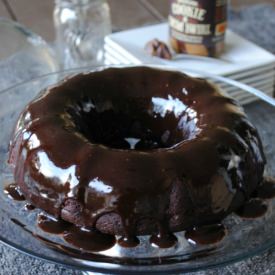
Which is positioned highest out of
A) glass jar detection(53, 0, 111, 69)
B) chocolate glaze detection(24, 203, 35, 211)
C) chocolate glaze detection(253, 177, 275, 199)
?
chocolate glaze detection(24, 203, 35, 211)

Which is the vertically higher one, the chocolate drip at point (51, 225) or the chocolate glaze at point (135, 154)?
the chocolate glaze at point (135, 154)

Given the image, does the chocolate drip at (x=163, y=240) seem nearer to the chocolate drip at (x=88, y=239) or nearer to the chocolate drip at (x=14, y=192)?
the chocolate drip at (x=88, y=239)

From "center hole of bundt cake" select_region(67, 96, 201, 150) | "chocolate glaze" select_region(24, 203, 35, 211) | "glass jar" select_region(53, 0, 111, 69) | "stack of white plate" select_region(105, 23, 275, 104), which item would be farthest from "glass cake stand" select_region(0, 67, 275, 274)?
"glass jar" select_region(53, 0, 111, 69)

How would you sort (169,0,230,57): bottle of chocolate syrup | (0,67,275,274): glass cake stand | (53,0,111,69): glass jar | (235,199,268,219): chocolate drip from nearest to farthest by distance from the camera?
(0,67,275,274): glass cake stand → (235,199,268,219): chocolate drip → (169,0,230,57): bottle of chocolate syrup → (53,0,111,69): glass jar

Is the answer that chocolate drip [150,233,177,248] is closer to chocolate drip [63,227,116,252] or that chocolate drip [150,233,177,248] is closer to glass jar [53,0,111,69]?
chocolate drip [63,227,116,252]

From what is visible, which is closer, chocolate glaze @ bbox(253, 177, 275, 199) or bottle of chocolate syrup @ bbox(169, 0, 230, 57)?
chocolate glaze @ bbox(253, 177, 275, 199)

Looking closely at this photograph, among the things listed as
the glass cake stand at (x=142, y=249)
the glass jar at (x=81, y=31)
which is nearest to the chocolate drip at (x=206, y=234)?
the glass cake stand at (x=142, y=249)

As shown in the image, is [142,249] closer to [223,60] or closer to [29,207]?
[29,207]
